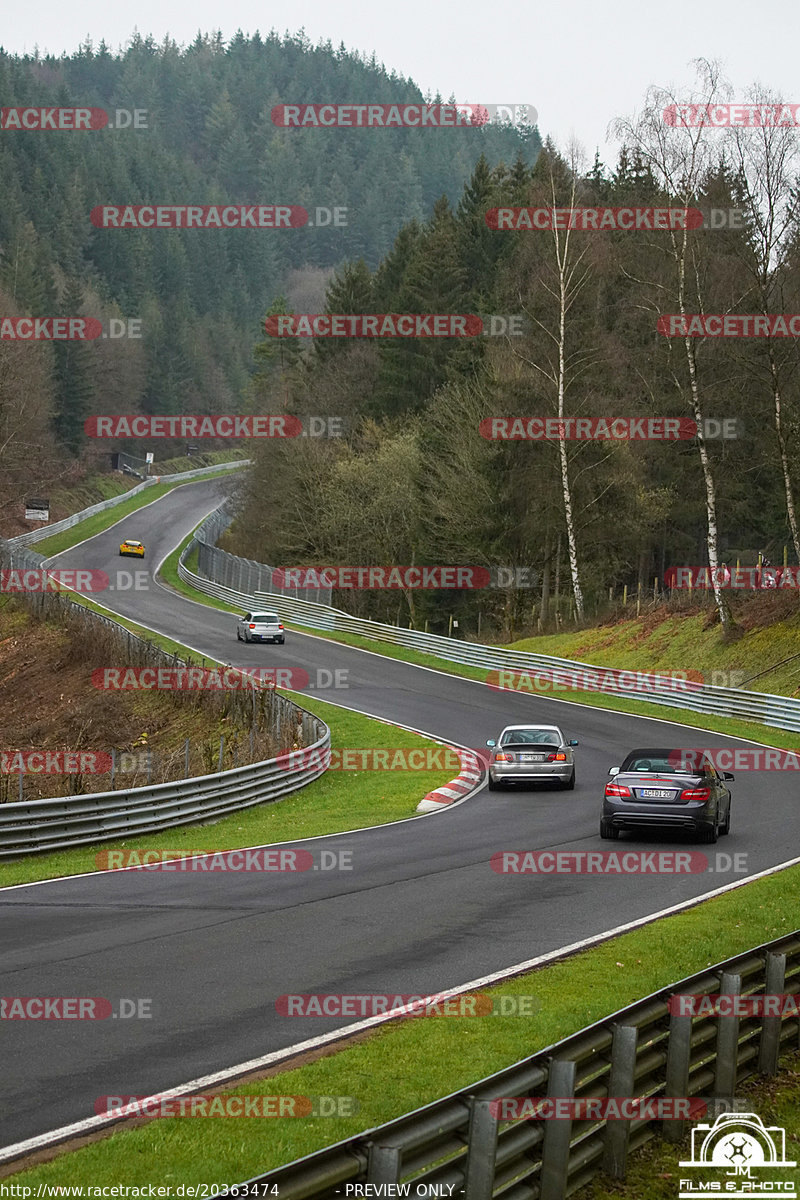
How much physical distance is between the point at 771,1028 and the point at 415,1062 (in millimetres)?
2560

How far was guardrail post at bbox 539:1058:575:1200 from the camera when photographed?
6707mm

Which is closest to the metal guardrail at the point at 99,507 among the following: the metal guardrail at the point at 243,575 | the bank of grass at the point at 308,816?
the metal guardrail at the point at 243,575

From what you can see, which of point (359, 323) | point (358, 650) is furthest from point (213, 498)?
point (358, 650)

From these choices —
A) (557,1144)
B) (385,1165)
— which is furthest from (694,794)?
(385,1165)

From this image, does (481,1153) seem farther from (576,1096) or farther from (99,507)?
(99,507)

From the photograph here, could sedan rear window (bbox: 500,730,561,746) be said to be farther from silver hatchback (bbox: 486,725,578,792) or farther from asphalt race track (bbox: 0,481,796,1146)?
asphalt race track (bbox: 0,481,796,1146)

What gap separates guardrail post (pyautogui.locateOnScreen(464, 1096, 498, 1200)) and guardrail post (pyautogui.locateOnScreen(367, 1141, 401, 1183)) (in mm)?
665

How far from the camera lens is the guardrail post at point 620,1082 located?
24.4 feet

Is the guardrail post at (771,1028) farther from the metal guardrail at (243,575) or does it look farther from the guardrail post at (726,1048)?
the metal guardrail at (243,575)

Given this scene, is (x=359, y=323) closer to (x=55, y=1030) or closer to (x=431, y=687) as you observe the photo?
(x=431, y=687)

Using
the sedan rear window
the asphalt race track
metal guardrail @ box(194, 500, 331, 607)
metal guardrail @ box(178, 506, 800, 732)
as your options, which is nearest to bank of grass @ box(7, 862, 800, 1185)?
the asphalt race track

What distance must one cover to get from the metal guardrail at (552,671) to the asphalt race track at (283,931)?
11944mm

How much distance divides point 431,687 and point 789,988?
114 feet

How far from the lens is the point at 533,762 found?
1045 inches
